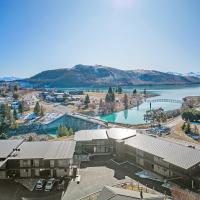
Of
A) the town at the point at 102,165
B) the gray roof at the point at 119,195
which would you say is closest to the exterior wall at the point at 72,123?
the town at the point at 102,165

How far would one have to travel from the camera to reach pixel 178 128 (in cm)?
3812

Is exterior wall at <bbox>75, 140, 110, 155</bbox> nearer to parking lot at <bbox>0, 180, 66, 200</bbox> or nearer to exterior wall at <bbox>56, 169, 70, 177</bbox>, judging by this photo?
exterior wall at <bbox>56, 169, 70, 177</bbox>

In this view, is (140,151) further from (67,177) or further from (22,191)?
(22,191)

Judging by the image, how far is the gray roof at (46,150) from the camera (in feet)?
61.8

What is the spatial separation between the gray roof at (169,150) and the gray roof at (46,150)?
18.2 ft

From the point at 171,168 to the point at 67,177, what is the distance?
7.82 meters

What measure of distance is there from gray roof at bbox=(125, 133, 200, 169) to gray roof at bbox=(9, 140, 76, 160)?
556 centimetres

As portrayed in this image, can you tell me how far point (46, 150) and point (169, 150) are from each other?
9.93m

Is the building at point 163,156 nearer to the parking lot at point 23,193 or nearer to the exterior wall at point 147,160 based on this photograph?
the exterior wall at point 147,160

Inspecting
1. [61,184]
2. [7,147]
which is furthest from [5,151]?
[61,184]

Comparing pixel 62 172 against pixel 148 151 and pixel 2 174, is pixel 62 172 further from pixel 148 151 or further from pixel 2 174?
pixel 148 151

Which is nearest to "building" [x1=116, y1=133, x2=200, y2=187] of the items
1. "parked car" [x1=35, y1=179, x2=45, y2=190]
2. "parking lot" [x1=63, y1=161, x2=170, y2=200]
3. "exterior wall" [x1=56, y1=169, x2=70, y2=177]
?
"parking lot" [x1=63, y1=161, x2=170, y2=200]

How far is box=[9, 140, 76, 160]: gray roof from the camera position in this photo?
18.8 m

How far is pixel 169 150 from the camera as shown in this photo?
19.6 metres
